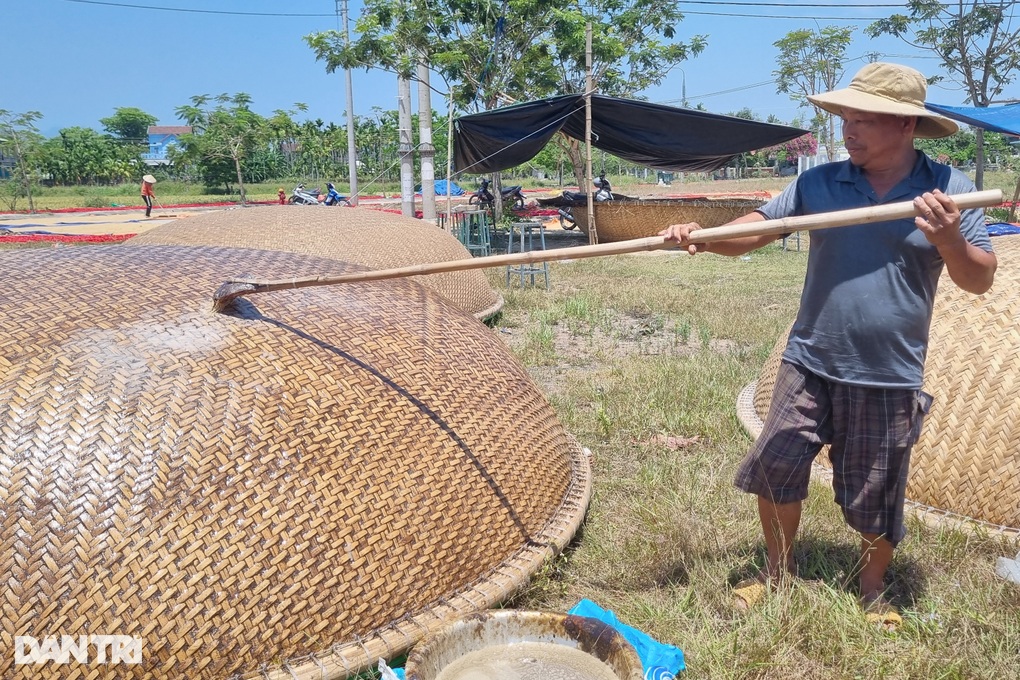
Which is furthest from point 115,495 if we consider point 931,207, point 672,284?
point 672,284

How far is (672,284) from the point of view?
9594 millimetres

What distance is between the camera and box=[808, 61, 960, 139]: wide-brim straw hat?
2133 millimetres

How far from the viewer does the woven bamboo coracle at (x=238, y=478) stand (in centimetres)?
183

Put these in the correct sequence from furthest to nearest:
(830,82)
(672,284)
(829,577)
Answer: (830,82), (672,284), (829,577)

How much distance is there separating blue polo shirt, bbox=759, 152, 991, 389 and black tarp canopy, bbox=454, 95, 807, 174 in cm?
1087

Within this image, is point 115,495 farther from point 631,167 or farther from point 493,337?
point 631,167

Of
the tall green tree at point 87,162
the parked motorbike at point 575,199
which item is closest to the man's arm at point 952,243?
the parked motorbike at point 575,199

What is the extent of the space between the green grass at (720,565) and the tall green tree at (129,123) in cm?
8926

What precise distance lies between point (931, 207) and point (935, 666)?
125 centimetres

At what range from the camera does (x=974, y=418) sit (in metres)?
2.88

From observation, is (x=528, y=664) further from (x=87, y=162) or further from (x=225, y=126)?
(x=87, y=162)

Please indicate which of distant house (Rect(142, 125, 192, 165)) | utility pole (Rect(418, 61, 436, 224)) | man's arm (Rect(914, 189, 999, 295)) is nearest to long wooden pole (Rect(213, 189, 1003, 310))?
man's arm (Rect(914, 189, 999, 295))

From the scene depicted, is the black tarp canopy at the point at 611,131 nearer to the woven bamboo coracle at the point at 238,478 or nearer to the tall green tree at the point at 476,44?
the tall green tree at the point at 476,44

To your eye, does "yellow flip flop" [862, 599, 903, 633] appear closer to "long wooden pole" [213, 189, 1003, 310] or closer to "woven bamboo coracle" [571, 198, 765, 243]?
"long wooden pole" [213, 189, 1003, 310]
